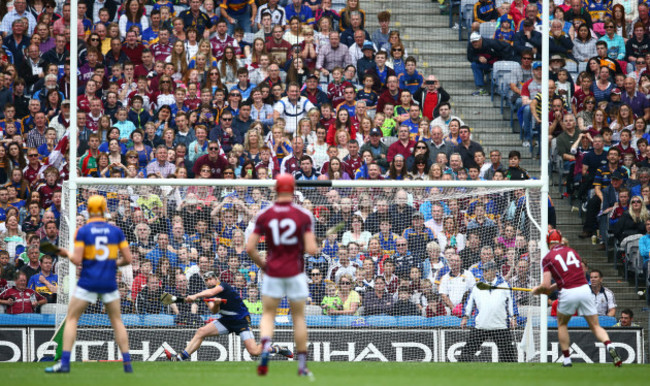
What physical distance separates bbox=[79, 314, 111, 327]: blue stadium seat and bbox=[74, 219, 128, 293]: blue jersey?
4572 millimetres

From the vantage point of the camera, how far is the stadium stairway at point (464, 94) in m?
18.4

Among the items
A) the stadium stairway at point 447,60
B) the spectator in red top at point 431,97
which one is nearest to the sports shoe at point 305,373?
the stadium stairway at point 447,60

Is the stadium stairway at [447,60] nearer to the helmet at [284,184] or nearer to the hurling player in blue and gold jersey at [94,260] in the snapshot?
the helmet at [284,184]

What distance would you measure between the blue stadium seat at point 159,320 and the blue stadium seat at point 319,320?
6.80 feet

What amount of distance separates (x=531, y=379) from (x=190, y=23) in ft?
37.3

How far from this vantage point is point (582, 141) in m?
19.3

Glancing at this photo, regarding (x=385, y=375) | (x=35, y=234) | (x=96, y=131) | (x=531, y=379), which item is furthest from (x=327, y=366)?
(x=96, y=131)

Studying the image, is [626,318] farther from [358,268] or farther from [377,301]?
[358,268]

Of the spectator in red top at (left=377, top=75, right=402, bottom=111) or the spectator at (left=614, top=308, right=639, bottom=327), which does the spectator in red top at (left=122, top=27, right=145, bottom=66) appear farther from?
the spectator at (left=614, top=308, right=639, bottom=327)

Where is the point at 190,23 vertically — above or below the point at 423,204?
above

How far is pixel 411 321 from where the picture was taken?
636 inches

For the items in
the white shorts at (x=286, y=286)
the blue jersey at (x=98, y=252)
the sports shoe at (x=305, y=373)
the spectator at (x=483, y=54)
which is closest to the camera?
the white shorts at (x=286, y=286)

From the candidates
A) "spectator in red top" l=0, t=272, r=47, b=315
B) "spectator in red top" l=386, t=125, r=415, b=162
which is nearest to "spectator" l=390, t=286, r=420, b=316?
"spectator in red top" l=386, t=125, r=415, b=162

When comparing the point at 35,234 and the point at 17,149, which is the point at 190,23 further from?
the point at 35,234
